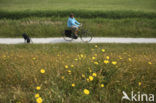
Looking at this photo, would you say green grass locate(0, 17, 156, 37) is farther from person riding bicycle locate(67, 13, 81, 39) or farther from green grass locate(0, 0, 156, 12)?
green grass locate(0, 0, 156, 12)

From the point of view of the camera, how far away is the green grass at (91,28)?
11.6 m

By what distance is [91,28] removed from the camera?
1185 centimetres

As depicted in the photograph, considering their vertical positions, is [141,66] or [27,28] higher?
[141,66]

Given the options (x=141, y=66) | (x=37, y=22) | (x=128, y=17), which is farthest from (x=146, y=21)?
(x=141, y=66)

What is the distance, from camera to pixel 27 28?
39.2 ft

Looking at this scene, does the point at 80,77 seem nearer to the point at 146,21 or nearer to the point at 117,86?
the point at 117,86

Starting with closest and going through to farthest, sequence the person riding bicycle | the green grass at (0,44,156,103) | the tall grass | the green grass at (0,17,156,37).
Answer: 1. the green grass at (0,44,156,103)
2. the person riding bicycle
3. the green grass at (0,17,156,37)
4. the tall grass

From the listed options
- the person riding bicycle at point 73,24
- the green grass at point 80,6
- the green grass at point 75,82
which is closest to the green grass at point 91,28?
the person riding bicycle at point 73,24

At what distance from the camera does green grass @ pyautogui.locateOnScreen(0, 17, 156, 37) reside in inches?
458

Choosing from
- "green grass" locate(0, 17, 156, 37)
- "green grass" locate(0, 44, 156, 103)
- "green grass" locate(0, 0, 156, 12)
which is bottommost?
"green grass" locate(0, 17, 156, 37)

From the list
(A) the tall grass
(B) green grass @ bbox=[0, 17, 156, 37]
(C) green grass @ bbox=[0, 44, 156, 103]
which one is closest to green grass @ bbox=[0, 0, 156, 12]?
(A) the tall grass

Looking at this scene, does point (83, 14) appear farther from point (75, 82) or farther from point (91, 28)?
point (75, 82)

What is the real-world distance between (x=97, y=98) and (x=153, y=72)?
1183 millimetres

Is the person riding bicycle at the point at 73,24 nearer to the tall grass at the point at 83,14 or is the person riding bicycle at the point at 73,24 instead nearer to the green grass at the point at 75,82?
the tall grass at the point at 83,14
